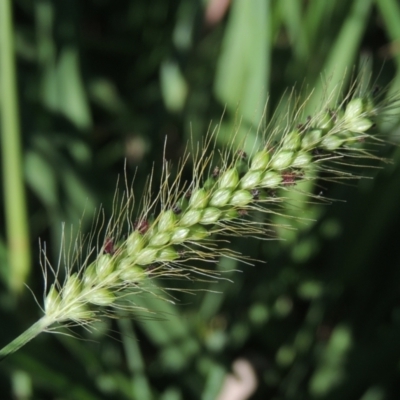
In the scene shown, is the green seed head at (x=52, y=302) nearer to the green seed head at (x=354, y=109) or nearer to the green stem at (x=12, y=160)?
the green seed head at (x=354, y=109)

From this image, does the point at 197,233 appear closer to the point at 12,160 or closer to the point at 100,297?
the point at 100,297

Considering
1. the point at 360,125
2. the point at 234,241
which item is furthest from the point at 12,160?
the point at 360,125

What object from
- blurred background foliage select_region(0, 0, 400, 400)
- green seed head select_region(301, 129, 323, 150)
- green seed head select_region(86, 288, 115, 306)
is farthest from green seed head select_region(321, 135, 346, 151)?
blurred background foliage select_region(0, 0, 400, 400)

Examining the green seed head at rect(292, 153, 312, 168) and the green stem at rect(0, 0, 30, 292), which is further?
the green stem at rect(0, 0, 30, 292)

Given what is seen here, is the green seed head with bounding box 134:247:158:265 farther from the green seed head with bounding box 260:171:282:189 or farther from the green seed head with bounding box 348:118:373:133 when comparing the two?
the green seed head with bounding box 348:118:373:133

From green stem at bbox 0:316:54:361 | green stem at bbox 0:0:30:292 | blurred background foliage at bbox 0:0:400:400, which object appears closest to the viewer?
green stem at bbox 0:316:54:361

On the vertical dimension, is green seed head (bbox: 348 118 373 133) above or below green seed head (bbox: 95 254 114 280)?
above

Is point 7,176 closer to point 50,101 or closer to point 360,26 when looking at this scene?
point 50,101
